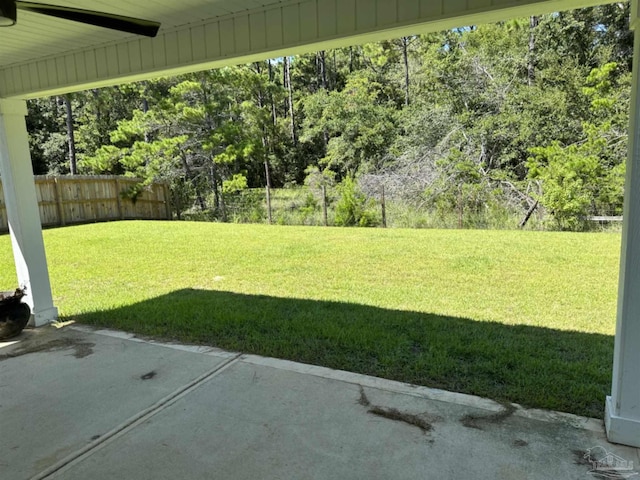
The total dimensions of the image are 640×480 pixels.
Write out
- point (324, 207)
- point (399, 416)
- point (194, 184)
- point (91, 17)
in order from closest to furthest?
point (91, 17)
point (399, 416)
point (324, 207)
point (194, 184)

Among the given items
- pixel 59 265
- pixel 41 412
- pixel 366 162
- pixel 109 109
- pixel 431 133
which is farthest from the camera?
pixel 109 109

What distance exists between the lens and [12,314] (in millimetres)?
3896

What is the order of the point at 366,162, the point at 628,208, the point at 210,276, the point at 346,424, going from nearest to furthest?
1. the point at 628,208
2. the point at 346,424
3. the point at 210,276
4. the point at 366,162

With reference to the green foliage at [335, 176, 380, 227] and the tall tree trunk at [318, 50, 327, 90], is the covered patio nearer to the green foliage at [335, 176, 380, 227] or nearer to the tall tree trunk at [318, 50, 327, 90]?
the green foliage at [335, 176, 380, 227]

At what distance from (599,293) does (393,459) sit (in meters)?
4.02

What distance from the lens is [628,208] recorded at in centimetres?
209

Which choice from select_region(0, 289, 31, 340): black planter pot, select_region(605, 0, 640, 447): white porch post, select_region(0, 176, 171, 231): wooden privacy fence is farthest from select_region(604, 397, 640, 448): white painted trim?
select_region(0, 176, 171, 231): wooden privacy fence

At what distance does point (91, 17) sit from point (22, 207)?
2.61 metres

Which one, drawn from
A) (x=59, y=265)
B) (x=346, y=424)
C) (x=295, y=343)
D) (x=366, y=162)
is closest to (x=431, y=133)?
(x=366, y=162)

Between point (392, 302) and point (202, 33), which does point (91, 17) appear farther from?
point (392, 302)

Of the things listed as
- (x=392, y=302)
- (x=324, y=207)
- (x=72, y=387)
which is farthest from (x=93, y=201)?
(x=72, y=387)

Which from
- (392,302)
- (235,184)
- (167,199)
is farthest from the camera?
(167,199)

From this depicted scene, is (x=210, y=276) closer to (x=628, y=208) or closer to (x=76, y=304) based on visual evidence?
(x=76, y=304)

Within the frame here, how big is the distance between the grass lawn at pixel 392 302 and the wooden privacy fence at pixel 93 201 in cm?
481
